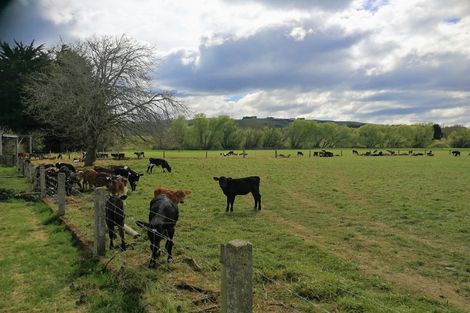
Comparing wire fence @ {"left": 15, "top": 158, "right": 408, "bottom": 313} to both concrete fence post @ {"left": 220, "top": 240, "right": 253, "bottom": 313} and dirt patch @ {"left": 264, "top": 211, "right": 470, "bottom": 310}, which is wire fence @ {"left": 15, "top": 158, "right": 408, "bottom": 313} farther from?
dirt patch @ {"left": 264, "top": 211, "right": 470, "bottom": 310}

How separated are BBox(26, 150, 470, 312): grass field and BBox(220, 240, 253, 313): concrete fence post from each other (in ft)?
3.31

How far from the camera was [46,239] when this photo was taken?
30.9 feet

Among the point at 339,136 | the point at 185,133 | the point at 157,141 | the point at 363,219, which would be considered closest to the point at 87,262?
the point at 363,219

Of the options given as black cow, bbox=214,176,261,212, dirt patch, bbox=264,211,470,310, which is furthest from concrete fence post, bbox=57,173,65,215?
dirt patch, bbox=264,211,470,310

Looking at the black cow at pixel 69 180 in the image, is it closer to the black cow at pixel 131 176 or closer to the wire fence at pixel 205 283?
the black cow at pixel 131 176

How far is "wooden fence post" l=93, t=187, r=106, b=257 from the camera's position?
297 inches

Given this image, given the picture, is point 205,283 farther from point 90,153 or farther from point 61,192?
point 90,153

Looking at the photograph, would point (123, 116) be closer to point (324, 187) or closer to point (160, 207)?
point (324, 187)

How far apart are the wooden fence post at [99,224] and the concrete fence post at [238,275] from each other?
463cm

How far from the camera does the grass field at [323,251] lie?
605cm

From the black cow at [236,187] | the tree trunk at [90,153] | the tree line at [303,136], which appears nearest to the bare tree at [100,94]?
the tree trunk at [90,153]

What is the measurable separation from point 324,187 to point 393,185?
4140 millimetres

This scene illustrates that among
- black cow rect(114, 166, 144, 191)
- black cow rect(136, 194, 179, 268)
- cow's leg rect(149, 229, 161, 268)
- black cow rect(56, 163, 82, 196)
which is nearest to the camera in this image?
cow's leg rect(149, 229, 161, 268)

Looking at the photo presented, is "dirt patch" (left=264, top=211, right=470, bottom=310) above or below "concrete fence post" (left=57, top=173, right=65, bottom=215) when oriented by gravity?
below
